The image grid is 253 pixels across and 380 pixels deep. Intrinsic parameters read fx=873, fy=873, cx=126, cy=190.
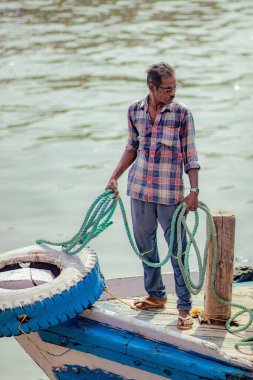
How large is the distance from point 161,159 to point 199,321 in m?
1.20

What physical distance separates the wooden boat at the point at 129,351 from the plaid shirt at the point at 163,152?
86cm

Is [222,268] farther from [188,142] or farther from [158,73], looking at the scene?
[158,73]

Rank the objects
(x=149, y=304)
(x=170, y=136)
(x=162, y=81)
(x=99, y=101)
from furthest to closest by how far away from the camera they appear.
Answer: (x=99, y=101), (x=149, y=304), (x=170, y=136), (x=162, y=81)

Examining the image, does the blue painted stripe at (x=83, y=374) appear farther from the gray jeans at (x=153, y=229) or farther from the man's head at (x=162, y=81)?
the man's head at (x=162, y=81)

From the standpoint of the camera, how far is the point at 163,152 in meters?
5.78

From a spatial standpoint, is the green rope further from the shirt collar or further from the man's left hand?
the shirt collar

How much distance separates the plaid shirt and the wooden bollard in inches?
15.1

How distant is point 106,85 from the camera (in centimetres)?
1738

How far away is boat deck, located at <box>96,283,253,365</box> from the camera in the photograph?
566 cm

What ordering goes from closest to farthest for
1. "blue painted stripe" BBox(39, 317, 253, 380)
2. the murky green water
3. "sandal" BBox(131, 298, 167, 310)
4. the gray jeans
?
"blue painted stripe" BBox(39, 317, 253, 380) → the gray jeans → "sandal" BBox(131, 298, 167, 310) → the murky green water

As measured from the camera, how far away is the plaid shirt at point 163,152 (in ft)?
18.8

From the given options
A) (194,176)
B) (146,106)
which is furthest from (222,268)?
(146,106)

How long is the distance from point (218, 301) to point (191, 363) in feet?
2.53

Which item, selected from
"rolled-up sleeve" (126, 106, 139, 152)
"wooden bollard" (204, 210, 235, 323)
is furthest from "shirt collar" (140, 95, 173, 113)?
"wooden bollard" (204, 210, 235, 323)
